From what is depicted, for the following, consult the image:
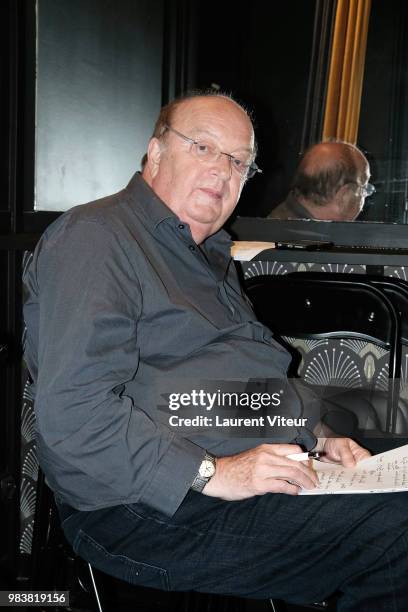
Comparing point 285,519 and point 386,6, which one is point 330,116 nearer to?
point 386,6

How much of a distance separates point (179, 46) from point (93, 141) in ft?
1.80

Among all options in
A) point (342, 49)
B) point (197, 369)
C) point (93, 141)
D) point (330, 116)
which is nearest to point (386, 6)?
point (342, 49)

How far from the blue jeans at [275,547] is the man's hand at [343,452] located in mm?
198

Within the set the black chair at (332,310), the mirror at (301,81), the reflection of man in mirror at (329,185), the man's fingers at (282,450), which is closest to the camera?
the man's fingers at (282,450)

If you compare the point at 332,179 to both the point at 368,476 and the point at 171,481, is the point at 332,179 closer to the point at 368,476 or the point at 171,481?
the point at 368,476

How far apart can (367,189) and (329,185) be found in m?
0.14

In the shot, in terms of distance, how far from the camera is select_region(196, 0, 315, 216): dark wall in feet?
9.54

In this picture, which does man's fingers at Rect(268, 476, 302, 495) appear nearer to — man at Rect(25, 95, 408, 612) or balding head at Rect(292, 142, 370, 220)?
man at Rect(25, 95, 408, 612)

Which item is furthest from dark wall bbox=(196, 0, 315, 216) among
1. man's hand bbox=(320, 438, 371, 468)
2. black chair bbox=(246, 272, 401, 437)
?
man's hand bbox=(320, 438, 371, 468)

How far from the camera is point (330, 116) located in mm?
2820

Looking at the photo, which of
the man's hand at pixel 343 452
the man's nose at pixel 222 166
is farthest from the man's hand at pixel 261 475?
the man's nose at pixel 222 166

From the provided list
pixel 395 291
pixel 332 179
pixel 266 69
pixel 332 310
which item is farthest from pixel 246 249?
pixel 266 69

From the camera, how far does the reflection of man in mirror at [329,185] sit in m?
2.61

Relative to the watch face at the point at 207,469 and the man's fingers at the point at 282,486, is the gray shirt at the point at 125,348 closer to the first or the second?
the watch face at the point at 207,469
